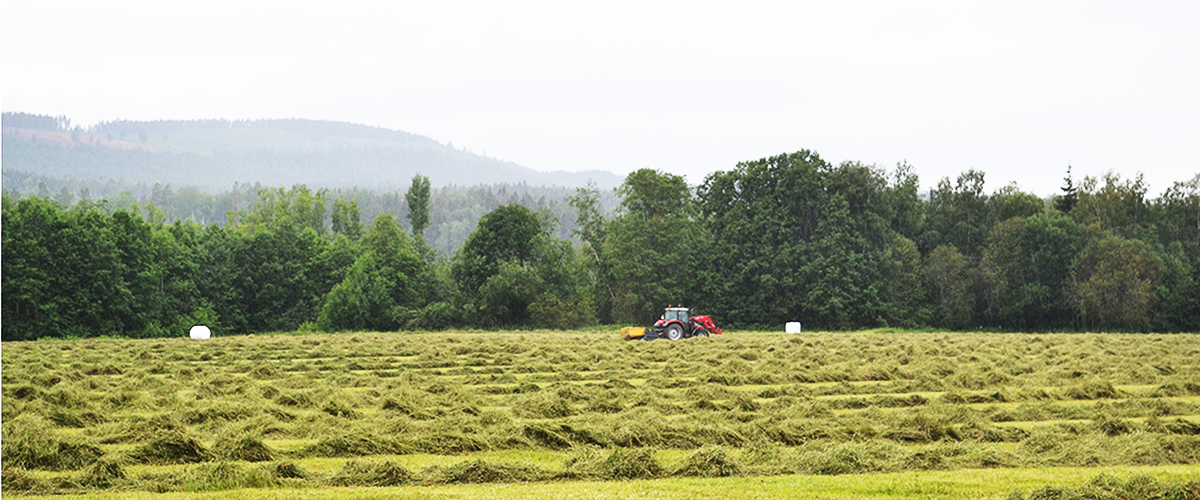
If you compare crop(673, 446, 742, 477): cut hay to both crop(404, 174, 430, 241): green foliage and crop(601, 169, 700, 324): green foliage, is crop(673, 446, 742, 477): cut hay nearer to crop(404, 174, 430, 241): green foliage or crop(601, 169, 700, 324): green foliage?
crop(601, 169, 700, 324): green foliage

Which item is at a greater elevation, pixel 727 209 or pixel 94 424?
pixel 727 209

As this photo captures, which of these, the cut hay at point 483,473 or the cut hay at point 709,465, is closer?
the cut hay at point 483,473

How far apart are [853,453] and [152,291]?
159 ft

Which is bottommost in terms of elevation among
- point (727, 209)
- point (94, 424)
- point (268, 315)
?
point (268, 315)

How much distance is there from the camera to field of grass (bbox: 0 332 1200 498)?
10.6m

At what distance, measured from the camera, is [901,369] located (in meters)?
22.4

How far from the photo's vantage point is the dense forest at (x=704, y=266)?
4800cm

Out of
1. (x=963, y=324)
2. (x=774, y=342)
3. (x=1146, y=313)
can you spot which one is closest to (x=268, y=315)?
(x=774, y=342)

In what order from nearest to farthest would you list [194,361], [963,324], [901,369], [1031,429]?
1. [1031,429]
2. [901,369]
3. [194,361]
4. [963,324]

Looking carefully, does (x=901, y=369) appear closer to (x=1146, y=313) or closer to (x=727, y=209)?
(x=1146, y=313)

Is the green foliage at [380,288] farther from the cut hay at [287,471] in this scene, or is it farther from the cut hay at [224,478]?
the cut hay at [224,478]

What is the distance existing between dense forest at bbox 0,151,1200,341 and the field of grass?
78.9 ft

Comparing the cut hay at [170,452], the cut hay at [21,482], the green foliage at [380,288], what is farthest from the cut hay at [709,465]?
the green foliage at [380,288]

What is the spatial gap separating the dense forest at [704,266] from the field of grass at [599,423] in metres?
24.0
